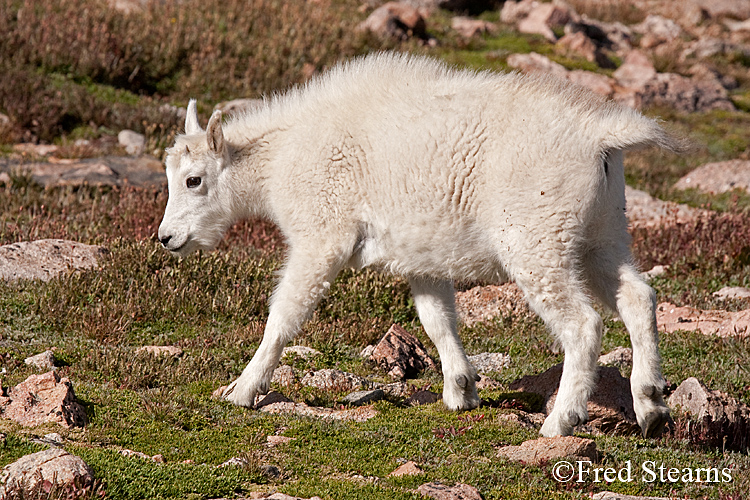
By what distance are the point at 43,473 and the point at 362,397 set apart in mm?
3148

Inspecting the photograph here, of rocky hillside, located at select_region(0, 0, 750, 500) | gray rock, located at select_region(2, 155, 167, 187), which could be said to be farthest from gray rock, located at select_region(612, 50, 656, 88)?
gray rock, located at select_region(2, 155, 167, 187)

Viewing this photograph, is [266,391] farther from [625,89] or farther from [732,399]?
[625,89]

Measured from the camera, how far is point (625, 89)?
78.8ft

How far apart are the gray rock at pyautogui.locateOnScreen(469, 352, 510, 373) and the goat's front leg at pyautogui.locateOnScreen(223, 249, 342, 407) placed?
2.75m

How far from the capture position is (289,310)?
22.4ft

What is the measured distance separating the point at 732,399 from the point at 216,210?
16.3 ft

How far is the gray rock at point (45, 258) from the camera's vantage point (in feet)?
31.9

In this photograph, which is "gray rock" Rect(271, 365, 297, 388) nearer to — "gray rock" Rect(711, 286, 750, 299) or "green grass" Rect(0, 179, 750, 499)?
"green grass" Rect(0, 179, 750, 499)

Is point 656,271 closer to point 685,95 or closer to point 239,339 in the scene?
point 239,339

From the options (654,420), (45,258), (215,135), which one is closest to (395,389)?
(654,420)

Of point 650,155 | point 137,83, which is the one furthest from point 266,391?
point 650,155

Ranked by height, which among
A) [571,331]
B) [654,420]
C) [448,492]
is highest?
[571,331]

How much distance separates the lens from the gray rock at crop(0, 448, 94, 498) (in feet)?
15.2

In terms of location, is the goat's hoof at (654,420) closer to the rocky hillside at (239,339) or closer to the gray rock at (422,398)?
the rocky hillside at (239,339)
